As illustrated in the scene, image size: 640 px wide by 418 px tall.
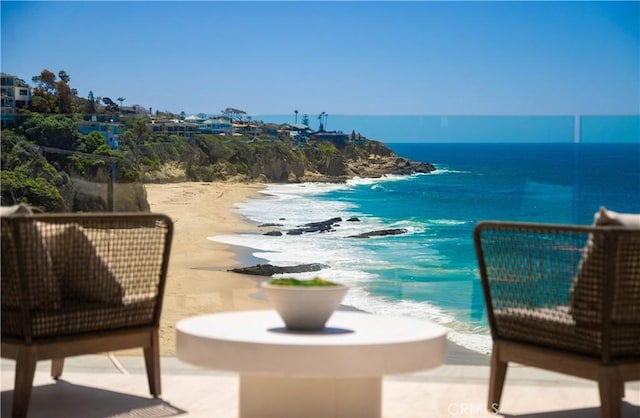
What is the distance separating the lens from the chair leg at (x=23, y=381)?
12.0ft

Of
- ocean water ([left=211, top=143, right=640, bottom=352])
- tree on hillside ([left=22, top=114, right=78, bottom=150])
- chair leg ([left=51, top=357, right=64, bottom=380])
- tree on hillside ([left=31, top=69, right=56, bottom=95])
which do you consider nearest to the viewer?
chair leg ([left=51, top=357, right=64, bottom=380])

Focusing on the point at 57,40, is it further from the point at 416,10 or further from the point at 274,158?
the point at 274,158

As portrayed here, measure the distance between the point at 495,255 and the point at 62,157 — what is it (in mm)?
2576

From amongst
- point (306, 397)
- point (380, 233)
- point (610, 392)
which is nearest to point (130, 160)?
point (380, 233)

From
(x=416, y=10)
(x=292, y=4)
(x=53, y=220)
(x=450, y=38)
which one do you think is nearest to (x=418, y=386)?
(x=53, y=220)

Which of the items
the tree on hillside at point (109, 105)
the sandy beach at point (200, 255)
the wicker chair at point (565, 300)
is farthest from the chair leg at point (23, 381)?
the tree on hillside at point (109, 105)

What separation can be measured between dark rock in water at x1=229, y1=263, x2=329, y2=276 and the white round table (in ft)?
5.87

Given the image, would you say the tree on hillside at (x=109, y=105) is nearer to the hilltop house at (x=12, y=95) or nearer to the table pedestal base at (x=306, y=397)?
the hilltop house at (x=12, y=95)

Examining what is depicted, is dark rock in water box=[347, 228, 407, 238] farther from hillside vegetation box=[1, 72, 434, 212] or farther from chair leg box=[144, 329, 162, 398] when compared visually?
chair leg box=[144, 329, 162, 398]

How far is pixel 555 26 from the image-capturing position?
54.2ft

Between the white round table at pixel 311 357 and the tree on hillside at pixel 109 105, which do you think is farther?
the tree on hillside at pixel 109 105

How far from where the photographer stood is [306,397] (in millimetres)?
3262

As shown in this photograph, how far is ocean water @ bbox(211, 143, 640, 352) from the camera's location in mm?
5105

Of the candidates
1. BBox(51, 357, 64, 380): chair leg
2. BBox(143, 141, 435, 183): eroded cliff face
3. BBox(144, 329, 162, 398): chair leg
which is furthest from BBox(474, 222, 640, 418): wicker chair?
BBox(51, 357, 64, 380): chair leg
